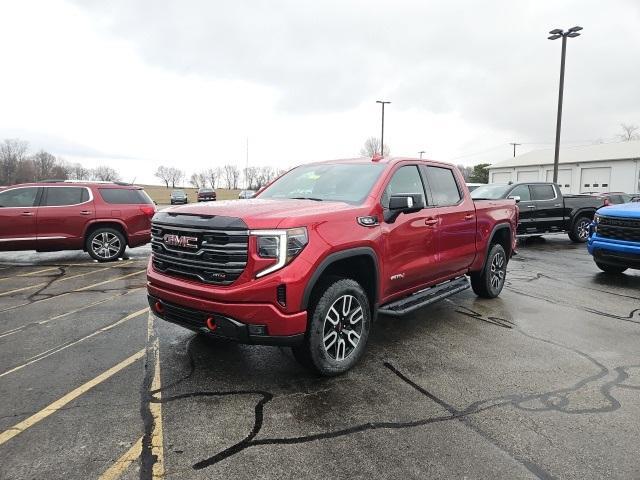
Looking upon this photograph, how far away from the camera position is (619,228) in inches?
310

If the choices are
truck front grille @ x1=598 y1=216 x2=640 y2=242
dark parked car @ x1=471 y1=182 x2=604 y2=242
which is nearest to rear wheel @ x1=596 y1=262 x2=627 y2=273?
truck front grille @ x1=598 y1=216 x2=640 y2=242

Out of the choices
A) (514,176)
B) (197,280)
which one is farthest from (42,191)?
(514,176)

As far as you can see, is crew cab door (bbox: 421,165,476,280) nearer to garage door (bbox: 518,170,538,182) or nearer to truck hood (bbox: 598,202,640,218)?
truck hood (bbox: 598,202,640,218)

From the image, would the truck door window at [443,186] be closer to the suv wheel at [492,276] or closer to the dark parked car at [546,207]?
the suv wheel at [492,276]

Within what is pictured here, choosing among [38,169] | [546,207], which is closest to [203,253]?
[546,207]

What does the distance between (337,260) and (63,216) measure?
8.19m

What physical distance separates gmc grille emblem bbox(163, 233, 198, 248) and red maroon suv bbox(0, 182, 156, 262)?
6.97 meters

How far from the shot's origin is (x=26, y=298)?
6480 millimetres

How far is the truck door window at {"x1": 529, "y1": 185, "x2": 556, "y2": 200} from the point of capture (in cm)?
1330

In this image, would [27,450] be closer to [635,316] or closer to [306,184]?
[306,184]

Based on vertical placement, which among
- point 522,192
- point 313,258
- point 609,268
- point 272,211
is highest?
point 522,192

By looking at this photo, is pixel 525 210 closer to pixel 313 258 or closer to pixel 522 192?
pixel 522 192

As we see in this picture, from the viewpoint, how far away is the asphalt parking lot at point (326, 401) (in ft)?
8.55

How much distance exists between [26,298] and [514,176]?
153 ft
